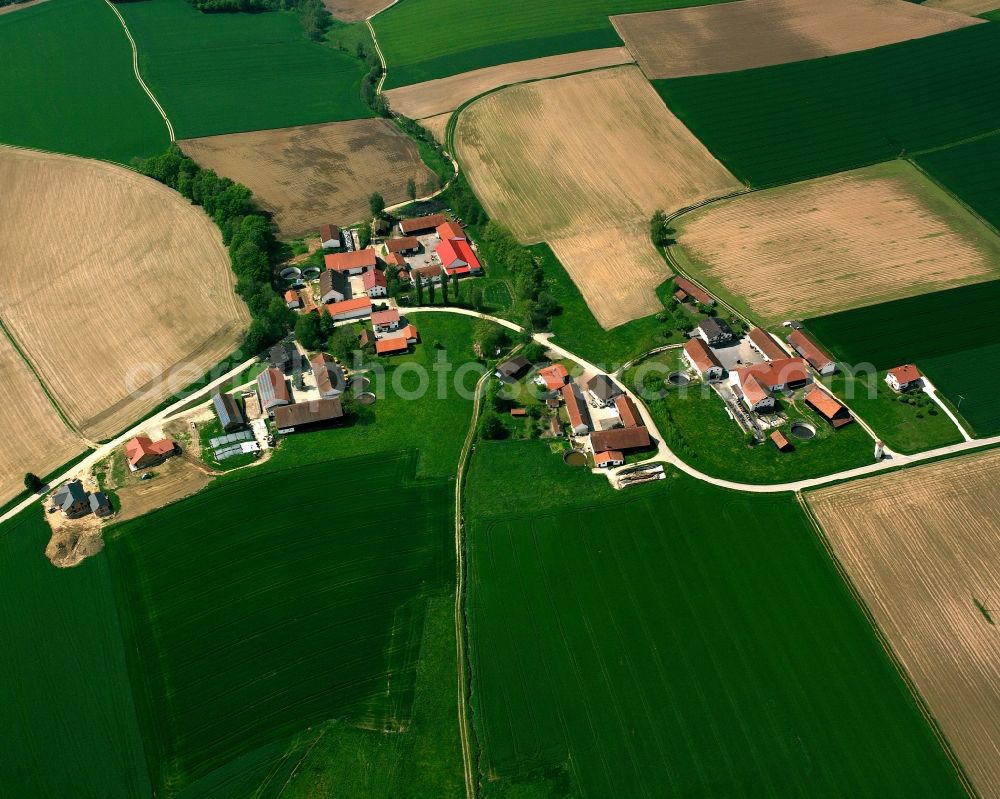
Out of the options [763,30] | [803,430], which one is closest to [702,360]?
[803,430]

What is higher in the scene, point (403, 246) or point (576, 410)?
point (403, 246)

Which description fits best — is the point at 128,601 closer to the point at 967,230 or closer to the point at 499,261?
the point at 499,261

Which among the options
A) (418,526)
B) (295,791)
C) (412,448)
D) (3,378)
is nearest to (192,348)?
(3,378)

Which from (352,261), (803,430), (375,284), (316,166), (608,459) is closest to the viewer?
(608,459)

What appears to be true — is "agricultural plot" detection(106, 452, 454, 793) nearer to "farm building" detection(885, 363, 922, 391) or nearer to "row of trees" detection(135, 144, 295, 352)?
"row of trees" detection(135, 144, 295, 352)

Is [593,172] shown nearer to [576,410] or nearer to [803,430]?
[576,410]

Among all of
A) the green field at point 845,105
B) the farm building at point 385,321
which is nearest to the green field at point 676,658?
the farm building at point 385,321
